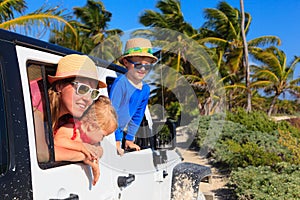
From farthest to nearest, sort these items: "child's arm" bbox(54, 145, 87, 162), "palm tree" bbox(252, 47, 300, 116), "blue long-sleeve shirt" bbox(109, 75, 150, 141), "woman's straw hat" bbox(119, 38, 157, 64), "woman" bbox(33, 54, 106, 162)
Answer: "palm tree" bbox(252, 47, 300, 116) → "woman's straw hat" bbox(119, 38, 157, 64) → "blue long-sleeve shirt" bbox(109, 75, 150, 141) → "woman" bbox(33, 54, 106, 162) → "child's arm" bbox(54, 145, 87, 162)

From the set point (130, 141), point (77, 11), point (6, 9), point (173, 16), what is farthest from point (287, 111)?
point (130, 141)

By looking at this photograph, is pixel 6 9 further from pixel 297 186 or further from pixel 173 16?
pixel 173 16

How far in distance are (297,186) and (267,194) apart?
439mm

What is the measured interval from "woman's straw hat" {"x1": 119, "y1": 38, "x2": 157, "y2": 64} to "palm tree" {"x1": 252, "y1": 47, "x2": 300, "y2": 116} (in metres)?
18.1

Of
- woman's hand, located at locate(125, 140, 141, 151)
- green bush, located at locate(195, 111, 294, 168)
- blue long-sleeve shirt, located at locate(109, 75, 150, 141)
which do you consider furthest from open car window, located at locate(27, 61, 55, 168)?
green bush, located at locate(195, 111, 294, 168)

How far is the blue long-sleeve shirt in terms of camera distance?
241 centimetres

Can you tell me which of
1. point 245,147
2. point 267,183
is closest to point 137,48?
point 267,183

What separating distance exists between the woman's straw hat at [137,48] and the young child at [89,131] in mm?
705

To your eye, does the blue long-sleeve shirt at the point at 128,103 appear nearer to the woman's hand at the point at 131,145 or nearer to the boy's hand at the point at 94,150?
the woman's hand at the point at 131,145

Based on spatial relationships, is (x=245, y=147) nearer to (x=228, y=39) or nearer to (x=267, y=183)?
(x=267, y=183)

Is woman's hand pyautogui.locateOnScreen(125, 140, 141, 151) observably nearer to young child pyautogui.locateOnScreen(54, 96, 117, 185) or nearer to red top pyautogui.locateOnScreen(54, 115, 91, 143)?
young child pyautogui.locateOnScreen(54, 96, 117, 185)

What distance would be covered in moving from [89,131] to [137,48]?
3.05 feet

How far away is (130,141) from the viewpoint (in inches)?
108

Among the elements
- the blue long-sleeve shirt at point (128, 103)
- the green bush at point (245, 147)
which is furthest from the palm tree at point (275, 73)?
the blue long-sleeve shirt at point (128, 103)
